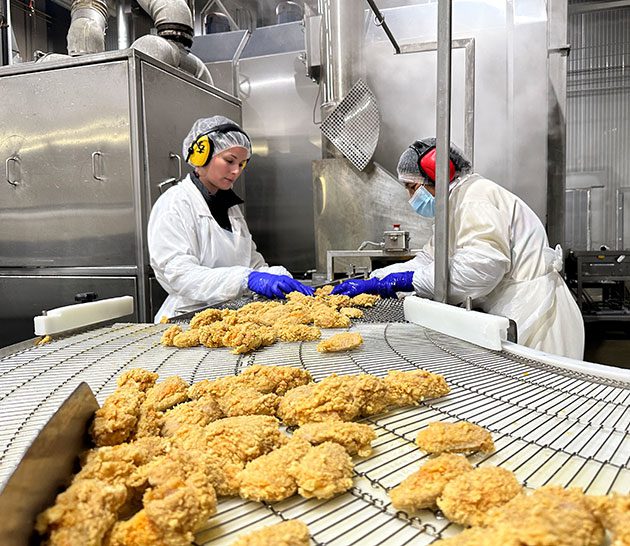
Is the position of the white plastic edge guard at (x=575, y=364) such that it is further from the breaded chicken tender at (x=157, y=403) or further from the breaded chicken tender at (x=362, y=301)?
the breaded chicken tender at (x=362, y=301)

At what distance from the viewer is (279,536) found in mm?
531

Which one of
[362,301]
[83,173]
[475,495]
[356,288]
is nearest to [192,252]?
[356,288]

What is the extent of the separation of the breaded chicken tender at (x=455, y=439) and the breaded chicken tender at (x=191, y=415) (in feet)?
1.15

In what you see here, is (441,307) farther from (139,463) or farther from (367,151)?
(367,151)

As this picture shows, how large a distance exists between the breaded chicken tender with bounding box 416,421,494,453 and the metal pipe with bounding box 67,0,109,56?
4356 millimetres

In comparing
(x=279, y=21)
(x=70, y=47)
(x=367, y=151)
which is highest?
(x=279, y=21)

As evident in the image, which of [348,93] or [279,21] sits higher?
[279,21]

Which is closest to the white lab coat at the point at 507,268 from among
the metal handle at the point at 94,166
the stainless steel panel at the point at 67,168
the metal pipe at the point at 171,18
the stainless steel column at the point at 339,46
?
the stainless steel column at the point at 339,46

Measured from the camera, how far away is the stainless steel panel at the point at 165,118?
11.5 ft

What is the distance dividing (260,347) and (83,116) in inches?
113

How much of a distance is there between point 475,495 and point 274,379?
51 centimetres

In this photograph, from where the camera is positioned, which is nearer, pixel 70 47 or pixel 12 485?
pixel 12 485

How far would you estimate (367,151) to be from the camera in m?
4.05

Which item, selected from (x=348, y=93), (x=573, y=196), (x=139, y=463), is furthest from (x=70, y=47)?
(x=573, y=196)
